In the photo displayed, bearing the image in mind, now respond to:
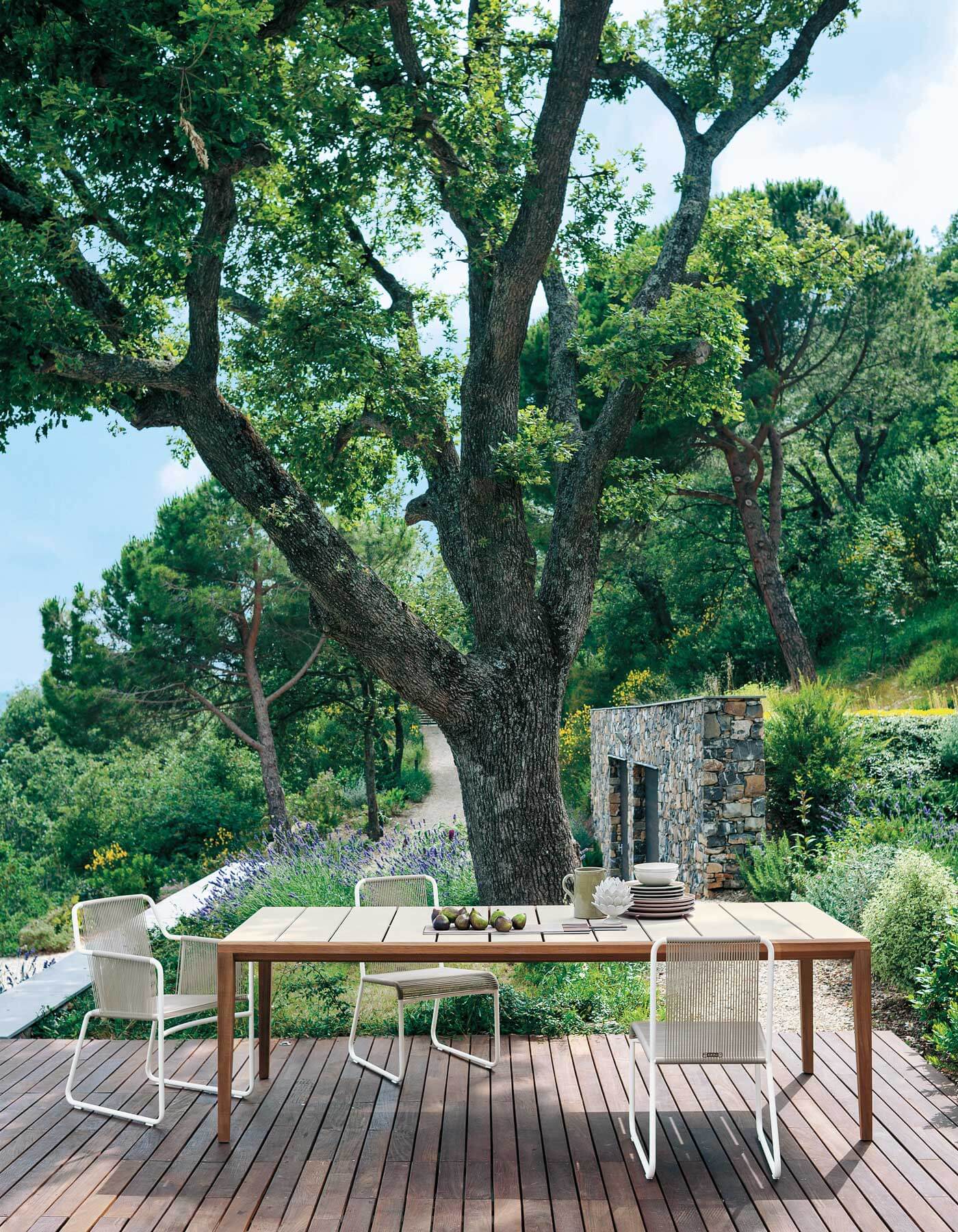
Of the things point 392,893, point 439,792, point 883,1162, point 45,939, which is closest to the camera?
point 883,1162

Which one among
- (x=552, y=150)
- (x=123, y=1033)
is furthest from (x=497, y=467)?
(x=123, y=1033)

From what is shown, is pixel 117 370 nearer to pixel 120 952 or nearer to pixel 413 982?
pixel 120 952

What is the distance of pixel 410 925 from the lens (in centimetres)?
406

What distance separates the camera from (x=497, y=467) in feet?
21.9

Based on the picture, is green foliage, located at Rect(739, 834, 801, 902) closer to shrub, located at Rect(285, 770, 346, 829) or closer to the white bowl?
the white bowl

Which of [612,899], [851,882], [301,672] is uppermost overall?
[301,672]

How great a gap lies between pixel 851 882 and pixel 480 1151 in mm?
3417

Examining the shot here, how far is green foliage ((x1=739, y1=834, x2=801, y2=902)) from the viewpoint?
23.1 ft

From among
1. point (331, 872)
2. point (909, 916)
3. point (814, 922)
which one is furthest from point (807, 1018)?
point (331, 872)

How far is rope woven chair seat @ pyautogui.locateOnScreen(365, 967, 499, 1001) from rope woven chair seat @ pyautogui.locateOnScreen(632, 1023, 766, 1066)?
1119 mm

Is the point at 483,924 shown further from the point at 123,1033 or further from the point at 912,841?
the point at 912,841

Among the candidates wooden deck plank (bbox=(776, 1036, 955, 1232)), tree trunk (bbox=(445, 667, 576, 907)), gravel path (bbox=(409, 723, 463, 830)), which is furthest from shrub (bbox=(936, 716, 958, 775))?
gravel path (bbox=(409, 723, 463, 830))

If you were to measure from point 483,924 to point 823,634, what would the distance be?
14506 millimetres

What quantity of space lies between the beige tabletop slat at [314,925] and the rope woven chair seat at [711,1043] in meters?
1.23
